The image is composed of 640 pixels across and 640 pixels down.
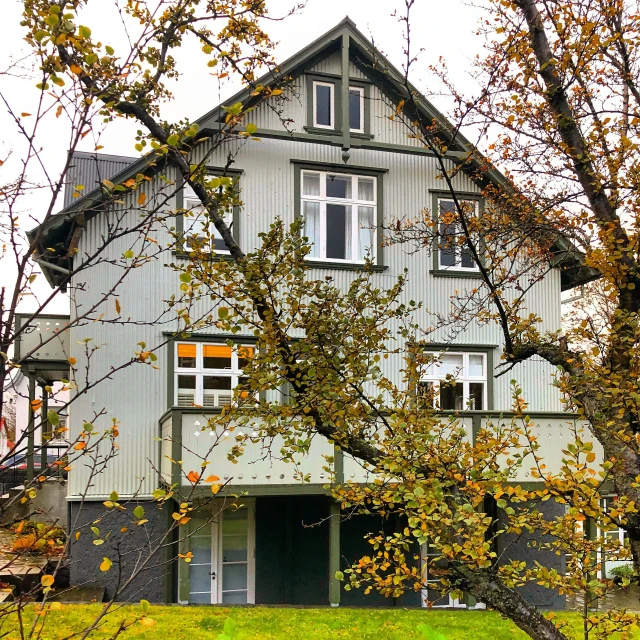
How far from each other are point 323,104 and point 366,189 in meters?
1.90

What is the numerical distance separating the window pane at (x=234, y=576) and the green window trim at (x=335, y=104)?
8581mm

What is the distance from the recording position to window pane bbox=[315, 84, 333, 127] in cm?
1373

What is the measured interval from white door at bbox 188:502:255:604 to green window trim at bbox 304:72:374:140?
24.6 feet

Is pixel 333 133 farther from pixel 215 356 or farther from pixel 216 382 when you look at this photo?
pixel 216 382

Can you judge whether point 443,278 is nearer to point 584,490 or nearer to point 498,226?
point 498,226

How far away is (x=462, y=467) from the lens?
4.42 metres

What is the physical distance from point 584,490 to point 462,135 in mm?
10577

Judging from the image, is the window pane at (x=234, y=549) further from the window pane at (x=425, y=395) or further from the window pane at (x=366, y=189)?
the window pane at (x=425, y=395)

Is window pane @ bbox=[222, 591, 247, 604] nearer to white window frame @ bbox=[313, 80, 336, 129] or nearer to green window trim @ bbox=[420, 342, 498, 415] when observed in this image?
green window trim @ bbox=[420, 342, 498, 415]

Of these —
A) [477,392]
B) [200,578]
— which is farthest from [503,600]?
[477,392]

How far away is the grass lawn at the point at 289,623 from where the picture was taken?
8.66m

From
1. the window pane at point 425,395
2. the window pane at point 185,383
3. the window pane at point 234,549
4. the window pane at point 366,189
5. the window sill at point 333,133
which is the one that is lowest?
the window pane at point 234,549

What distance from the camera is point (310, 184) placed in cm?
1369

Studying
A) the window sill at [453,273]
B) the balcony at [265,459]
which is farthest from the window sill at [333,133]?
the balcony at [265,459]
